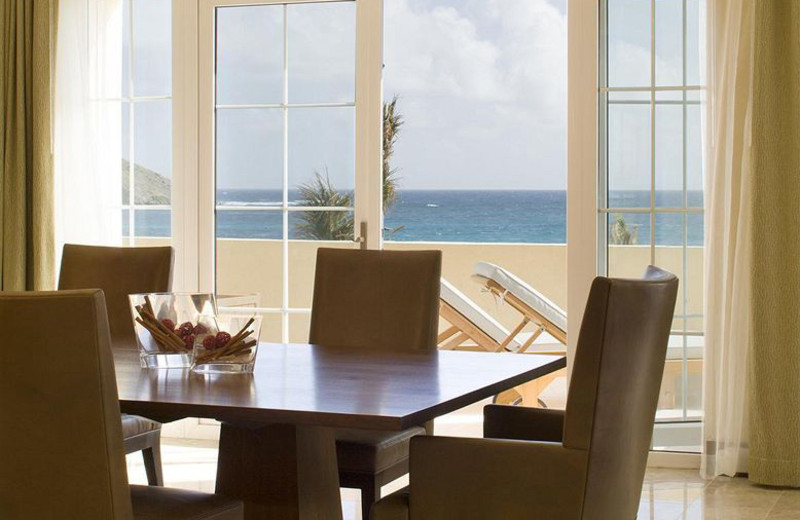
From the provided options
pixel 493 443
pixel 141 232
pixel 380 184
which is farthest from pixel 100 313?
pixel 141 232

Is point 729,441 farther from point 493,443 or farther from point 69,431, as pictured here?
point 69,431

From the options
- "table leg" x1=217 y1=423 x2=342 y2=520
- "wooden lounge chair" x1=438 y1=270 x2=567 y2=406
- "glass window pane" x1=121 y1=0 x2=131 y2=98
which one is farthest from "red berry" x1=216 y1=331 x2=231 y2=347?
"wooden lounge chair" x1=438 y1=270 x2=567 y2=406

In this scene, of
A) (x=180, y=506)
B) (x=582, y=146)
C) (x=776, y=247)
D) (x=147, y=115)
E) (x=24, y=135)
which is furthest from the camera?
(x=147, y=115)

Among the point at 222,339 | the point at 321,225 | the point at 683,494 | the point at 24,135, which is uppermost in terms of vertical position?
the point at 24,135

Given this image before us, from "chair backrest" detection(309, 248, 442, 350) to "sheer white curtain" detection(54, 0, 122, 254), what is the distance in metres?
2.29

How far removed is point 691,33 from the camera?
486 centimetres

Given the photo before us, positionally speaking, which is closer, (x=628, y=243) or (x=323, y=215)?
(x=628, y=243)

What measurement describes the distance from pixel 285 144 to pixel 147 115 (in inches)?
32.9

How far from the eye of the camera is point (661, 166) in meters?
4.93

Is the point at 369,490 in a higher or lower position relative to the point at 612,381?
lower

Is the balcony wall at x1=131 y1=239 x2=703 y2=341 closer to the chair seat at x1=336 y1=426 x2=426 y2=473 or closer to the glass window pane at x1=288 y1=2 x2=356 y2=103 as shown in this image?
the glass window pane at x1=288 y1=2 x2=356 y2=103

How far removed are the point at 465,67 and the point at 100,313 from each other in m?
15.9

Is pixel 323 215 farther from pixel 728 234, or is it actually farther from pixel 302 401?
pixel 302 401

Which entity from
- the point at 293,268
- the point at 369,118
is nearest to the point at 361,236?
the point at 293,268
